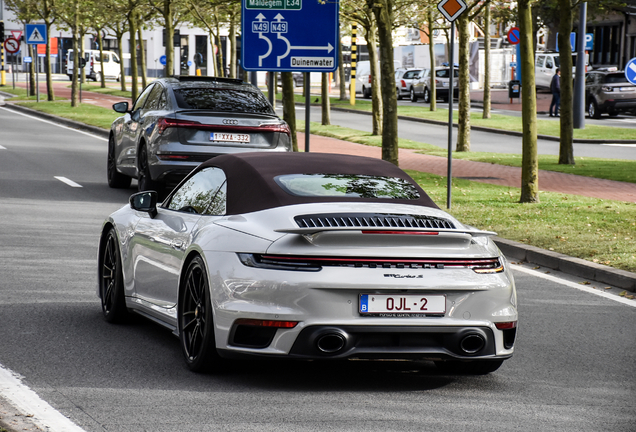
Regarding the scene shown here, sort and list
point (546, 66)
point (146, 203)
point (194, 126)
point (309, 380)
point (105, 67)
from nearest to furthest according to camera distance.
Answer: point (309, 380) < point (146, 203) < point (194, 126) < point (546, 66) < point (105, 67)

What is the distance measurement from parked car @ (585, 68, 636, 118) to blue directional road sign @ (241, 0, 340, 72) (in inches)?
1020

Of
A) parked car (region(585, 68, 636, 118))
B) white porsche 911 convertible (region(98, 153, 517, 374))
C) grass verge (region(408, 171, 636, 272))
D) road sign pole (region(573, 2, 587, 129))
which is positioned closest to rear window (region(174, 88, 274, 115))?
grass verge (region(408, 171, 636, 272))

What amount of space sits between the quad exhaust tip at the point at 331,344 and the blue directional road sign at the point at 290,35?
10288 millimetres

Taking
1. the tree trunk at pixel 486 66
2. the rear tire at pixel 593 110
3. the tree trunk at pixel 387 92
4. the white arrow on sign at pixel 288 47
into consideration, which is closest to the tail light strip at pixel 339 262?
the white arrow on sign at pixel 288 47

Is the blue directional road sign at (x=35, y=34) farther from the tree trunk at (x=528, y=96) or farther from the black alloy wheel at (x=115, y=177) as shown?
the tree trunk at (x=528, y=96)

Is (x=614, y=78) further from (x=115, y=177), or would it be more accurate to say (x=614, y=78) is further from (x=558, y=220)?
(x=558, y=220)

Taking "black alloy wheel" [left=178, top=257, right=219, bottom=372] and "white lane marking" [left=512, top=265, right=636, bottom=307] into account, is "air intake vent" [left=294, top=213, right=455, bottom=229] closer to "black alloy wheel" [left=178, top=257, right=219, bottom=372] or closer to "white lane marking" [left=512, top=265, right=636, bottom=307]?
"black alloy wheel" [left=178, top=257, right=219, bottom=372]

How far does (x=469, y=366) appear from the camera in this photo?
599cm

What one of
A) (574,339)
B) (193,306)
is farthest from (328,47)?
(193,306)

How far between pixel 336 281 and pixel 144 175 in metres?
9.71

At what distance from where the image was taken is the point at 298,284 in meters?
5.22

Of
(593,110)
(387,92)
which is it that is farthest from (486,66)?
(387,92)

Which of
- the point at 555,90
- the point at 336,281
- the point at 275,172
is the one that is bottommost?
the point at 336,281

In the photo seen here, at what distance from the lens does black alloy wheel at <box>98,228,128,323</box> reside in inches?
284
